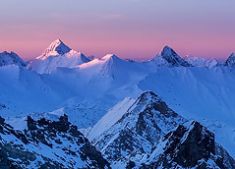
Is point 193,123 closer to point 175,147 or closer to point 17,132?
point 175,147

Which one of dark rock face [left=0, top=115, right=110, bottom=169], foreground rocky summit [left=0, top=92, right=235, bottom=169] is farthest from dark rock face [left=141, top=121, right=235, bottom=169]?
dark rock face [left=0, top=115, right=110, bottom=169]

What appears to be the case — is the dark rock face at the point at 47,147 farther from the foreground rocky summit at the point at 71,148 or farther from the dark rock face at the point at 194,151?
the dark rock face at the point at 194,151

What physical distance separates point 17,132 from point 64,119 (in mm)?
15048

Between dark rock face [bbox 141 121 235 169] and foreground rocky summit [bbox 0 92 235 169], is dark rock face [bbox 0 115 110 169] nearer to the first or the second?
foreground rocky summit [bbox 0 92 235 169]

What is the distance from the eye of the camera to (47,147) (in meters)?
109

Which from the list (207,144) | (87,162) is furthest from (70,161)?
(207,144)

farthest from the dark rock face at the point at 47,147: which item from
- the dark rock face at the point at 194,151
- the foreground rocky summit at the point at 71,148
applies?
the dark rock face at the point at 194,151

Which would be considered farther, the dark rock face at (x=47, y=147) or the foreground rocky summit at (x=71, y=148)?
the foreground rocky summit at (x=71, y=148)

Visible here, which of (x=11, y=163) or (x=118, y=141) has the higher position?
(x=11, y=163)

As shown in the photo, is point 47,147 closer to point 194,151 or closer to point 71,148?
point 71,148

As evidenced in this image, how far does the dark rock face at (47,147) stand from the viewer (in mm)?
100194

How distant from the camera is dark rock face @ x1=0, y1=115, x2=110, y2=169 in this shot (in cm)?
10019

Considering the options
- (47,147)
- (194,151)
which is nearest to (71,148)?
(47,147)

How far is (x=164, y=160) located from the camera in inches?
4806
